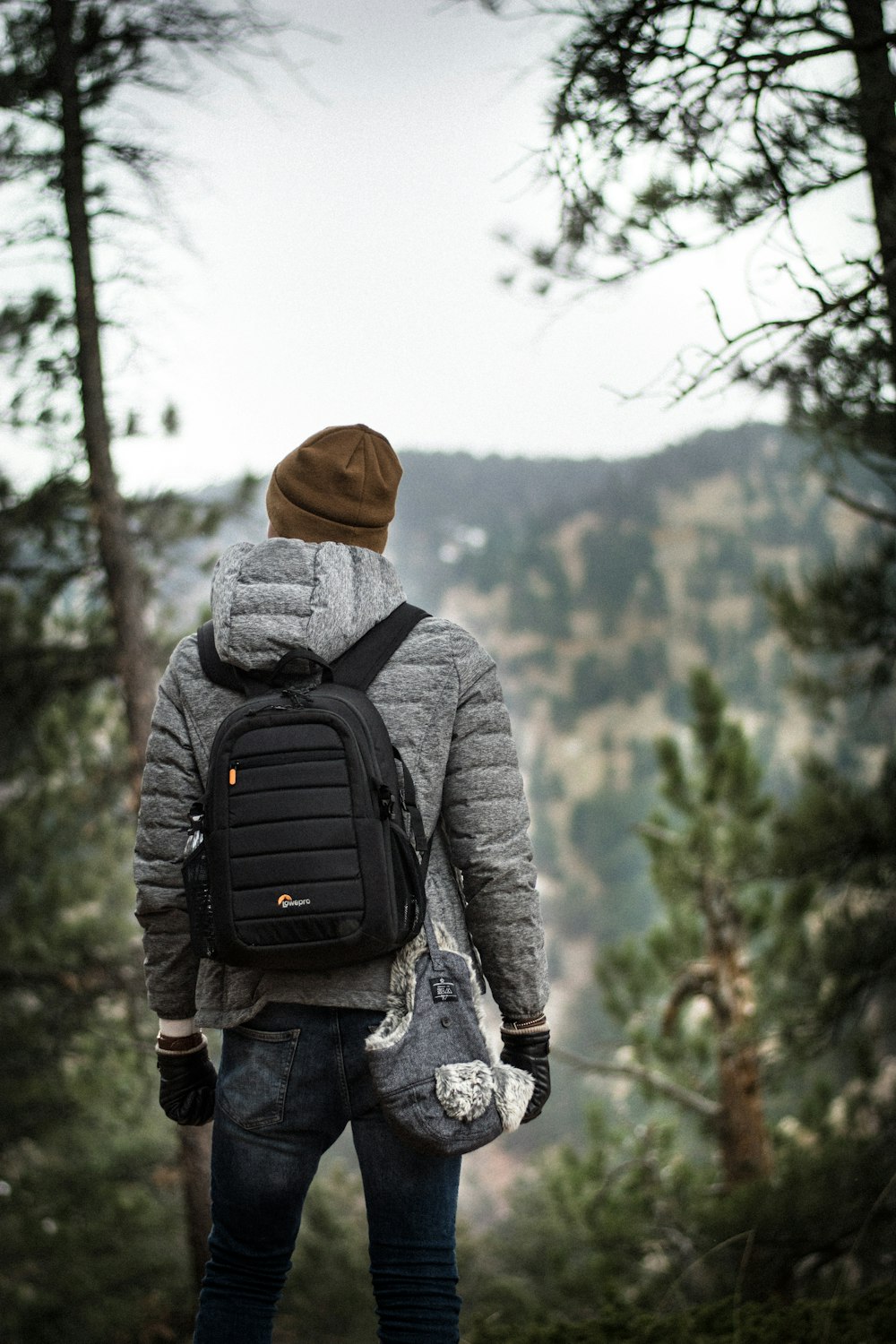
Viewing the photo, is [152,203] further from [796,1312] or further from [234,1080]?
[796,1312]

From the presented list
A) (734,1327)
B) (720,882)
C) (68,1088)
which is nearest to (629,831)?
(720,882)

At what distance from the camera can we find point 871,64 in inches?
95.6

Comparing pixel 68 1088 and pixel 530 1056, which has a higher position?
pixel 530 1056

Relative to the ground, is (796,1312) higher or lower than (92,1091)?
higher

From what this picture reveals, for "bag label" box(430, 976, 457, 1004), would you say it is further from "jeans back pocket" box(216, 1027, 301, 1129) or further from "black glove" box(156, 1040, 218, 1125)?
"black glove" box(156, 1040, 218, 1125)

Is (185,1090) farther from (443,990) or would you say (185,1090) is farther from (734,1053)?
(734,1053)

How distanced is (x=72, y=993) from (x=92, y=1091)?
245cm

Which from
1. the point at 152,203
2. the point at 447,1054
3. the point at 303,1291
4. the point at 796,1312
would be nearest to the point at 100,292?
the point at 152,203

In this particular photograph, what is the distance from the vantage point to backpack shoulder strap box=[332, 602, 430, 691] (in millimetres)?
1469

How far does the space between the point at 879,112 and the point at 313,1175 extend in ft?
8.15

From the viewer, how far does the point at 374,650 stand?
4.90ft

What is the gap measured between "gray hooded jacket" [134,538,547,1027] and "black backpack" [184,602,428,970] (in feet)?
0.22

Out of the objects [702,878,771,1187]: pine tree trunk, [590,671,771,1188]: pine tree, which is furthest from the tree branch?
[702,878,771,1187]: pine tree trunk

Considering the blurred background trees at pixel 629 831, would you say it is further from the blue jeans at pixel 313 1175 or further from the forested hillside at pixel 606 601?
the forested hillside at pixel 606 601
